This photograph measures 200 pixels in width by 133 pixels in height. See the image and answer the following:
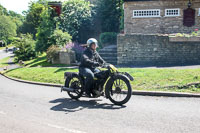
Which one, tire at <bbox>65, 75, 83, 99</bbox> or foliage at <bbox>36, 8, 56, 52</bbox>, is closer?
tire at <bbox>65, 75, 83, 99</bbox>

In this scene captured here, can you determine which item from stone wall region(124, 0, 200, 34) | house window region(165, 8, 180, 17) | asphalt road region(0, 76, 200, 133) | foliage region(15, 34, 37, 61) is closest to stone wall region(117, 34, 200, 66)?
stone wall region(124, 0, 200, 34)

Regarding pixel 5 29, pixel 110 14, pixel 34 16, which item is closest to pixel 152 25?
pixel 110 14

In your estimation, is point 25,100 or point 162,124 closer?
point 162,124

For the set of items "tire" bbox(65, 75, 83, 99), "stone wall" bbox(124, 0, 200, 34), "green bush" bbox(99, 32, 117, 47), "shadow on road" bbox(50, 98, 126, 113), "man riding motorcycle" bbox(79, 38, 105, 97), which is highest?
"stone wall" bbox(124, 0, 200, 34)

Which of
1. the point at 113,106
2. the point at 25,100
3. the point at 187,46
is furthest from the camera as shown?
the point at 187,46

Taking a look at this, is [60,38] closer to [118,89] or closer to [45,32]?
[45,32]

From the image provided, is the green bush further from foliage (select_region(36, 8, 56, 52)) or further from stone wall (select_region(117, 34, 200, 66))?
stone wall (select_region(117, 34, 200, 66))

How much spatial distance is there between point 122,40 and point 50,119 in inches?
417

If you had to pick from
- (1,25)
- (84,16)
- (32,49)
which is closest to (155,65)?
(84,16)

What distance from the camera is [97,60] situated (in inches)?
299

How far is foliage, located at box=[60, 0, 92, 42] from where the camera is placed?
24.2 meters

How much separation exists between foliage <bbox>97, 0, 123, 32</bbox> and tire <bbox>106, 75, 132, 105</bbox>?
64.0 ft

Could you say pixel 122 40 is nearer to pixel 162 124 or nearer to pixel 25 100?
pixel 25 100

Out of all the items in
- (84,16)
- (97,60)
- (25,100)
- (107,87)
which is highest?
(84,16)
